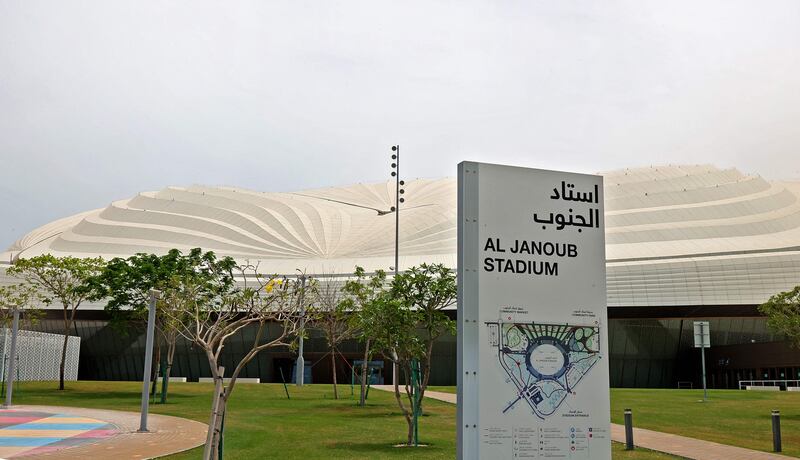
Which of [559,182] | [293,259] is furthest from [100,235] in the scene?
[559,182]

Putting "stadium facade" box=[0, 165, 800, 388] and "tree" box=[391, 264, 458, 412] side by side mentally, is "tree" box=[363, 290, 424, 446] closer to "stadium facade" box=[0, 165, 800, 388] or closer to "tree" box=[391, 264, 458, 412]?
"tree" box=[391, 264, 458, 412]

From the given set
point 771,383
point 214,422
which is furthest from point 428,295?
point 771,383

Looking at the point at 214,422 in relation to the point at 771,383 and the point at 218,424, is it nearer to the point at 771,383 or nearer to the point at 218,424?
the point at 218,424

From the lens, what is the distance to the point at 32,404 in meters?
34.3

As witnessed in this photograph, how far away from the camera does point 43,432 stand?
23.8 m

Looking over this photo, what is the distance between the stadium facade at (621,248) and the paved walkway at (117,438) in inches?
1222

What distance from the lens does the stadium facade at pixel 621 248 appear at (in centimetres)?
6153

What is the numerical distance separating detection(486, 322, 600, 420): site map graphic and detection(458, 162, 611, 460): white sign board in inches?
0.4

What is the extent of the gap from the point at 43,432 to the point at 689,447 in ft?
57.3

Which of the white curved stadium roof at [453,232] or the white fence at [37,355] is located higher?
the white curved stadium roof at [453,232]

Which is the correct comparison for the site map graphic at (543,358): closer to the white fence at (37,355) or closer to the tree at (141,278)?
the tree at (141,278)

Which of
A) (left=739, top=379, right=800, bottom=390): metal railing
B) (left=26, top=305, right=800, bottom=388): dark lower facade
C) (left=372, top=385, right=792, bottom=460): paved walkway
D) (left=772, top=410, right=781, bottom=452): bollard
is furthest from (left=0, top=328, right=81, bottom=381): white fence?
(left=739, top=379, right=800, bottom=390): metal railing

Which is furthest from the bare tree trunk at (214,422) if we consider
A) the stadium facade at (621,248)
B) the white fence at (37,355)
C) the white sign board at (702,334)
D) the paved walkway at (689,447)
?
the stadium facade at (621,248)

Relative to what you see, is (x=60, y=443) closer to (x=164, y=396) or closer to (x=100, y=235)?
(x=164, y=396)
